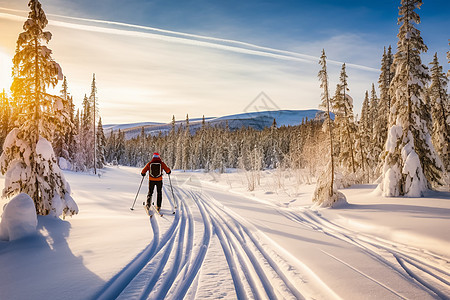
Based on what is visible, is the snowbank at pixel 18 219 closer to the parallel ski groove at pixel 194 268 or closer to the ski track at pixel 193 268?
the ski track at pixel 193 268

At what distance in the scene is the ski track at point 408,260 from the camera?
14.8ft

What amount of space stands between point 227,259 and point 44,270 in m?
3.52

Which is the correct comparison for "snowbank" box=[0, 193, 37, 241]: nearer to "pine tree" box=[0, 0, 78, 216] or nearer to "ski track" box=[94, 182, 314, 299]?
"pine tree" box=[0, 0, 78, 216]

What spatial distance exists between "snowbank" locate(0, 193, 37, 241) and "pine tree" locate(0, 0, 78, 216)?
191 centimetres

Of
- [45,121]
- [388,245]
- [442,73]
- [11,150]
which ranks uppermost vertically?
[442,73]

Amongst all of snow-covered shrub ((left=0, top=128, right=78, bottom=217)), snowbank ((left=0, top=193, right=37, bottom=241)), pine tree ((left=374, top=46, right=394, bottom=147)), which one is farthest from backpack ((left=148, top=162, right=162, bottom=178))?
pine tree ((left=374, top=46, right=394, bottom=147))

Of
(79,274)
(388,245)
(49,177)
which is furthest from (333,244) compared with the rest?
(49,177)

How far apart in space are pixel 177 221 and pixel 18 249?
15.3 ft

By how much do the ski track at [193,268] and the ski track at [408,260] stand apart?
72.1 inches

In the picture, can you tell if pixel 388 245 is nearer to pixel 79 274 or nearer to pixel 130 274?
pixel 130 274

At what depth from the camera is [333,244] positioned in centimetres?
682

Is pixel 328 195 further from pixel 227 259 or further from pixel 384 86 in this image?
pixel 384 86

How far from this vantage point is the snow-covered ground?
3.94 m

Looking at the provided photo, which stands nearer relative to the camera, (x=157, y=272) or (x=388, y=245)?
(x=157, y=272)
